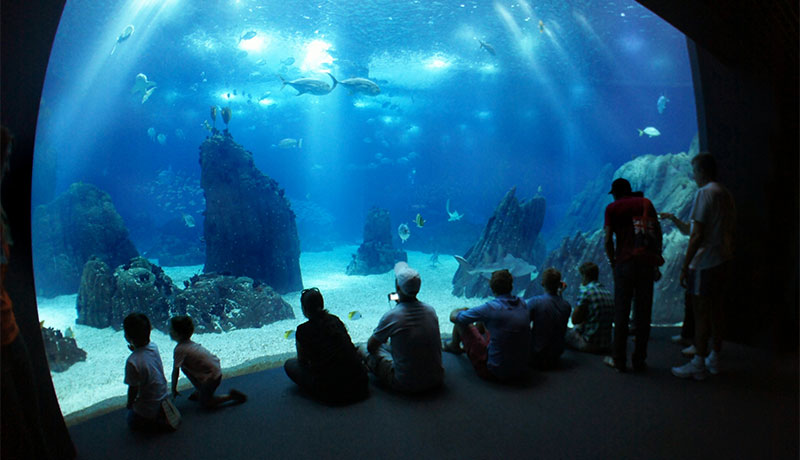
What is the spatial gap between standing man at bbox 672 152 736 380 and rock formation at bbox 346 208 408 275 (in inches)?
486

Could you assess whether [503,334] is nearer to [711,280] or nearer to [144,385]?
[711,280]

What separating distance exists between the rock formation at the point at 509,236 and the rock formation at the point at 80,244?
10.8m

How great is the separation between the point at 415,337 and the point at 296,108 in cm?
5083

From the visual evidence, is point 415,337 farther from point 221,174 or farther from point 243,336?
point 221,174

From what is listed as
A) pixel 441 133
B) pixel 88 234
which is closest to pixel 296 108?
pixel 441 133

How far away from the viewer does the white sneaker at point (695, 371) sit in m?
3.89

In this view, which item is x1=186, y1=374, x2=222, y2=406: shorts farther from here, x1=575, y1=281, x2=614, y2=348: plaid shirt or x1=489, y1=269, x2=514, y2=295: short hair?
x1=575, y1=281, x2=614, y2=348: plaid shirt

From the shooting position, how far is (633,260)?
386 centimetres

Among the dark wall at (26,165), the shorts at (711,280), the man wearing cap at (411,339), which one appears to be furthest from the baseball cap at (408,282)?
the shorts at (711,280)

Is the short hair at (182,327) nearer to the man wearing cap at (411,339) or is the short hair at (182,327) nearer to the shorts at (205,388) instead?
the shorts at (205,388)

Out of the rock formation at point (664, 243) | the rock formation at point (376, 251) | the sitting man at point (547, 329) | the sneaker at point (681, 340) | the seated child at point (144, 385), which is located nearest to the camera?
A: the seated child at point (144, 385)

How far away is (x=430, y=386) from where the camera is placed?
3639 millimetres

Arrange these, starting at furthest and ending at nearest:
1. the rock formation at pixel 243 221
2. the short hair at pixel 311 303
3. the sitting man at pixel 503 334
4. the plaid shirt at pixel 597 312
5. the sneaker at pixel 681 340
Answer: the rock formation at pixel 243 221, the sneaker at pixel 681 340, the plaid shirt at pixel 597 312, the sitting man at pixel 503 334, the short hair at pixel 311 303

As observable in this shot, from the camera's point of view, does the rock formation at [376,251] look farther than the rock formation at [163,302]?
Yes
